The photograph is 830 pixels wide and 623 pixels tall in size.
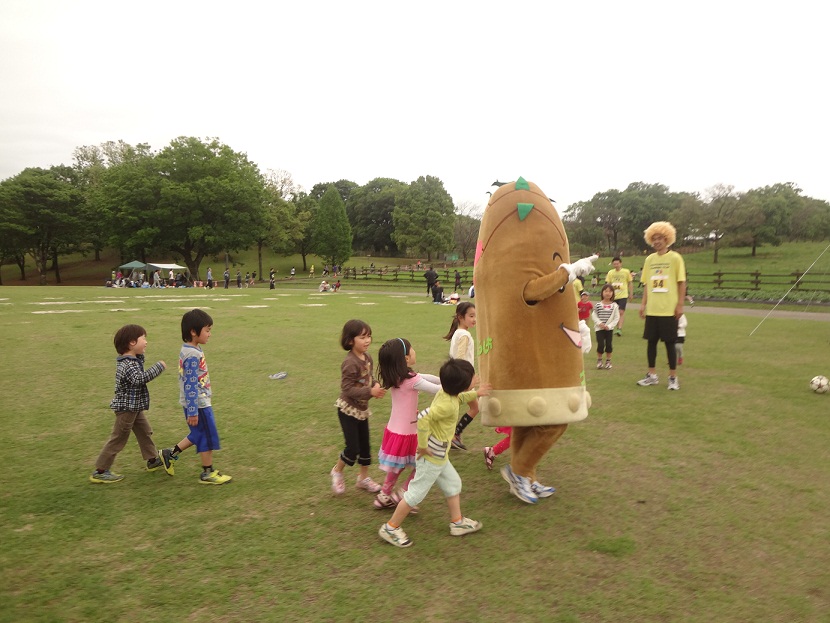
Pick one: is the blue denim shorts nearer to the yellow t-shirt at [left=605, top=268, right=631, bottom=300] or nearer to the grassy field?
the grassy field

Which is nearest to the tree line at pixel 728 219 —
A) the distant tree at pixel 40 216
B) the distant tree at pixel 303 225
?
the distant tree at pixel 303 225

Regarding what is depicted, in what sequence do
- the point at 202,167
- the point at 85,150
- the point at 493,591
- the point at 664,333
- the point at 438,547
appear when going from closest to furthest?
the point at 493,591 → the point at 438,547 → the point at 664,333 → the point at 202,167 → the point at 85,150

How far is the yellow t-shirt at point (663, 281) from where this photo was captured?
24.7 feet

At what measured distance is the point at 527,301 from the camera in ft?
13.6

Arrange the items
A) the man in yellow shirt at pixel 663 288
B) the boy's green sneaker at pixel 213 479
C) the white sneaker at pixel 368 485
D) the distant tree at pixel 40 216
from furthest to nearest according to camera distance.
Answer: the distant tree at pixel 40 216, the man in yellow shirt at pixel 663 288, the boy's green sneaker at pixel 213 479, the white sneaker at pixel 368 485

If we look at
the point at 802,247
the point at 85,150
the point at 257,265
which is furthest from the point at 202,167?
the point at 802,247

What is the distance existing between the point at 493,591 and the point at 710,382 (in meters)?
7.05

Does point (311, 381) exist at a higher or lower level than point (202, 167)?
lower

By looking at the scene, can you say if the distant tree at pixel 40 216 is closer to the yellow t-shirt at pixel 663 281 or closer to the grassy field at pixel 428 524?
the grassy field at pixel 428 524

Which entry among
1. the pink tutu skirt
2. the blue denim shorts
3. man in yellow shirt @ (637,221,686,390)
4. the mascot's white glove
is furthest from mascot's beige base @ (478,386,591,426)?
man in yellow shirt @ (637,221,686,390)

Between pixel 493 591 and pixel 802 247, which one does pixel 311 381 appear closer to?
pixel 493 591

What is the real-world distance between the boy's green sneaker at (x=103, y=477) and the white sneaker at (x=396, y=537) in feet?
9.02

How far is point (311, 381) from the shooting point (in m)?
8.78

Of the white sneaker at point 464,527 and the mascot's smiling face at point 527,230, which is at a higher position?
the mascot's smiling face at point 527,230
